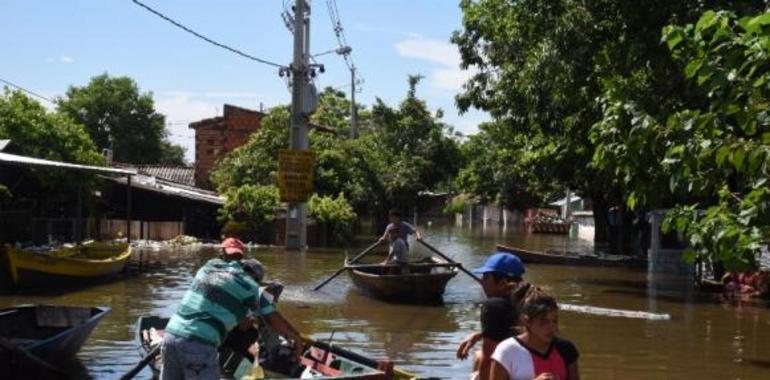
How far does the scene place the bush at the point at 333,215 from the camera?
35.4 m

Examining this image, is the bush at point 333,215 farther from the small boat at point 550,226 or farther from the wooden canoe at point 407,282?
the small boat at point 550,226

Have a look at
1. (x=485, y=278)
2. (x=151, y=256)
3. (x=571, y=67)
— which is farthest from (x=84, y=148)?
(x=485, y=278)

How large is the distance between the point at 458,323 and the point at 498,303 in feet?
35.0

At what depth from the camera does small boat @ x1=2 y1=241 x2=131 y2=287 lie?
17938 mm

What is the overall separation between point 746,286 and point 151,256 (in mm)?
17577

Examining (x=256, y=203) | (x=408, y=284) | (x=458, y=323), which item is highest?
(x=256, y=203)

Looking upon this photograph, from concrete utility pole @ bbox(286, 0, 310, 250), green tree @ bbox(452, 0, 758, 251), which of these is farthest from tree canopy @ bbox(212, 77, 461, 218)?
green tree @ bbox(452, 0, 758, 251)

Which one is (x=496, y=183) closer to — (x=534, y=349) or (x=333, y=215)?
(x=333, y=215)

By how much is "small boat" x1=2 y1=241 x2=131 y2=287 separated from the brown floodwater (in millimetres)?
349

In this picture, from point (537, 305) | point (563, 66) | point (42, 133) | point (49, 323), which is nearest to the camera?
point (537, 305)

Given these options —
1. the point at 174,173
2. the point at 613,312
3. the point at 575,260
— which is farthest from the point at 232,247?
Answer: the point at 174,173

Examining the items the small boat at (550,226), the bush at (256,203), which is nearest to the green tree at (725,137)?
the bush at (256,203)

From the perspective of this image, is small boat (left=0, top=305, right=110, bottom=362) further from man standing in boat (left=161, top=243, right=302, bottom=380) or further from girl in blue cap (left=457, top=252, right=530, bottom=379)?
girl in blue cap (left=457, top=252, right=530, bottom=379)

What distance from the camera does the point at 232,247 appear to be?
21.8 ft
